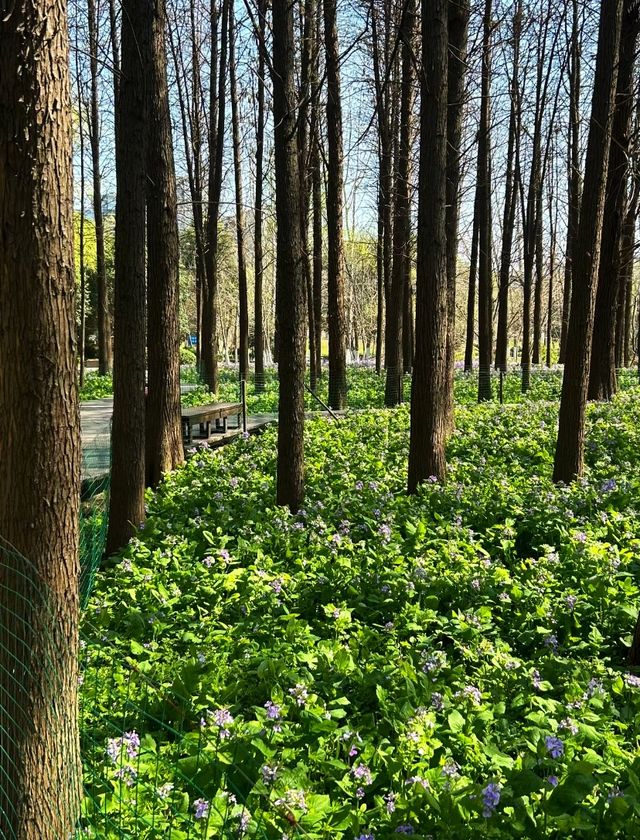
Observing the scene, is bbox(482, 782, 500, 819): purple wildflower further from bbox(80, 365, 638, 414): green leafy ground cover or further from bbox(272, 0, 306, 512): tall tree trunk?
bbox(80, 365, 638, 414): green leafy ground cover

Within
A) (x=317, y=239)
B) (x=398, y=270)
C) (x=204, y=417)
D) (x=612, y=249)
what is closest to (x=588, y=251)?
(x=204, y=417)

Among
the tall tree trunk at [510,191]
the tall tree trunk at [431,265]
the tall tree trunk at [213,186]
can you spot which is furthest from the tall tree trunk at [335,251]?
the tall tree trunk at [431,265]

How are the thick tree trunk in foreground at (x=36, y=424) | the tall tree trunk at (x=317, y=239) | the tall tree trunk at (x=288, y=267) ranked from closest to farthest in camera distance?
1. the thick tree trunk in foreground at (x=36, y=424)
2. the tall tree trunk at (x=288, y=267)
3. the tall tree trunk at (x=317, y=239)

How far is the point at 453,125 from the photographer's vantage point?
10.6 meters

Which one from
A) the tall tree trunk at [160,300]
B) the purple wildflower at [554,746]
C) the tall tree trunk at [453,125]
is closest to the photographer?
the purple wildflower at [554,746]

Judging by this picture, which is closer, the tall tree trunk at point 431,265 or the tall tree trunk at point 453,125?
the tall tree trunk at point 431,265

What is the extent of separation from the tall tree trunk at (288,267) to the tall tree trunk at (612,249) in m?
7.29

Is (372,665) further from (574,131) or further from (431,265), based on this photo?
(574,131)

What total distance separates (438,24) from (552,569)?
17.6 ft

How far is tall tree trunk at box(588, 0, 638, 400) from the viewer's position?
1200cm

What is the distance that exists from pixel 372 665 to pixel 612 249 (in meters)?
11.4

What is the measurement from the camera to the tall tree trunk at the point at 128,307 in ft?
21.8

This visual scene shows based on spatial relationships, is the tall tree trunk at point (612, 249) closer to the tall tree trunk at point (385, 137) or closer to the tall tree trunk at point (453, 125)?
the tall tree trunk at point (453, 125)

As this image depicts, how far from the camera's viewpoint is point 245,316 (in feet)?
65.8
